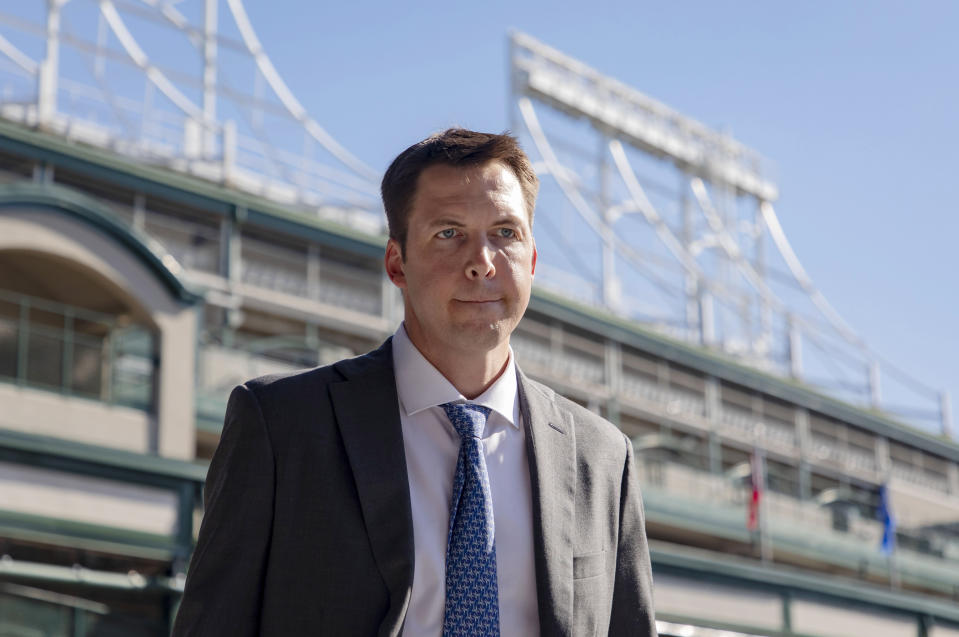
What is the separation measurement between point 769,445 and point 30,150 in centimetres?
2264

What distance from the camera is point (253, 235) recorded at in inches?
1049

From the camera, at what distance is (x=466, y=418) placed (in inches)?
112

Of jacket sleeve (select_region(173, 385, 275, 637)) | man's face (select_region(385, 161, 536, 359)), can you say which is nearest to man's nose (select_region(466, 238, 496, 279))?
man's face (select_region(385, 161, 536, 359))

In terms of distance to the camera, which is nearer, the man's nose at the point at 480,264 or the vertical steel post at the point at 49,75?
the man's nose at the point at 480,264

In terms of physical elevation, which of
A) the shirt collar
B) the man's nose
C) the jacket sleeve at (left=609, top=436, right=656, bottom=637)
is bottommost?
the jacket sleeve at (left=609, top=436, right=656, bottom=637)

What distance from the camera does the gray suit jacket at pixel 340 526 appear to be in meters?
2.60

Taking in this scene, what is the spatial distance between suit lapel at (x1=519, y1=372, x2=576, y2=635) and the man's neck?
10 cm

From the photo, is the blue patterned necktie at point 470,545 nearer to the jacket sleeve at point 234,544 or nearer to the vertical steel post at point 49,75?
the jacket sleeve at point 234,544

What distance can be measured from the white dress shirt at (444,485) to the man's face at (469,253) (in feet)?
0.43

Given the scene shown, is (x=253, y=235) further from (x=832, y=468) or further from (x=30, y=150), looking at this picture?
(x=832, y=468)

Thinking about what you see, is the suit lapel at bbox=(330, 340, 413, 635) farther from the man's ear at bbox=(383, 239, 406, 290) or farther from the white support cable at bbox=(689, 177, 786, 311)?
the white support cable at bbox=(689, 177, 786, 311)

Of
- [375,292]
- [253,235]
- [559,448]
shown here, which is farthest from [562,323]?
[559,448]

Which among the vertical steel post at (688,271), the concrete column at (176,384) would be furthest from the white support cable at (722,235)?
the concrete column at (176,384)

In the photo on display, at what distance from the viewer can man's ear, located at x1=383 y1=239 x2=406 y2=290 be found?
294cm
